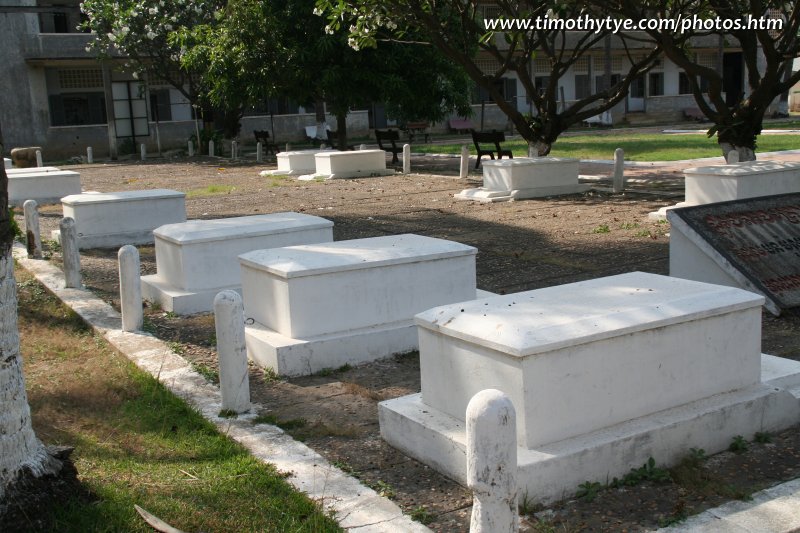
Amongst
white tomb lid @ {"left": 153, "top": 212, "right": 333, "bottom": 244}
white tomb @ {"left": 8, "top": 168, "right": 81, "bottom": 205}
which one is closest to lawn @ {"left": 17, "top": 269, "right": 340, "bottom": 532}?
white tomb lid @ {"left": 153, "top": 212, "right": 333, "bottom": 244}

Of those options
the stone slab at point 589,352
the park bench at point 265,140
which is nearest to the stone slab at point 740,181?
the stone slab at point 589,352

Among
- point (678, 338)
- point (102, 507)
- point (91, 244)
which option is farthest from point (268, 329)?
point (91, 244)

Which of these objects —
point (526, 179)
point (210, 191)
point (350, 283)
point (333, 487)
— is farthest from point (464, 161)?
Answer: point (333, 487)

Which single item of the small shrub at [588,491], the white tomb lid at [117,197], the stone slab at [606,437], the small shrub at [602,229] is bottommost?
the small shrub at [588,491]

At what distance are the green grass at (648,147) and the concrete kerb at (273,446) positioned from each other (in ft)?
54.7

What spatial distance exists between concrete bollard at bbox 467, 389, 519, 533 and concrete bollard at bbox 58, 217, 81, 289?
→ 693cm

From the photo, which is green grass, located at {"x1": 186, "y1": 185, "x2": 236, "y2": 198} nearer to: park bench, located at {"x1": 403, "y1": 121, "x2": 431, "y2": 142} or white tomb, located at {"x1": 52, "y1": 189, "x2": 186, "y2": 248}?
white tomb, located at {"x1": 52, "y1": 189, "x2": 186, "y2": 248}

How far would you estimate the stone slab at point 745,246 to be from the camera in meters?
7.13

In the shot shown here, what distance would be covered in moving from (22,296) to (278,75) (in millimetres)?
14392

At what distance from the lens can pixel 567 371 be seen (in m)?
4.19

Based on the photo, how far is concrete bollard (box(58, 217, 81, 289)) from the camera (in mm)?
9266

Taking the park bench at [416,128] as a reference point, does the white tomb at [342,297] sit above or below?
below

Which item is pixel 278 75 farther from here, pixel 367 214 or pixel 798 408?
pixel 798 408

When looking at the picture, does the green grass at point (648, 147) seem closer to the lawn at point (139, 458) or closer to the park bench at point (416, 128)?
the park bench at point (416, 128)
